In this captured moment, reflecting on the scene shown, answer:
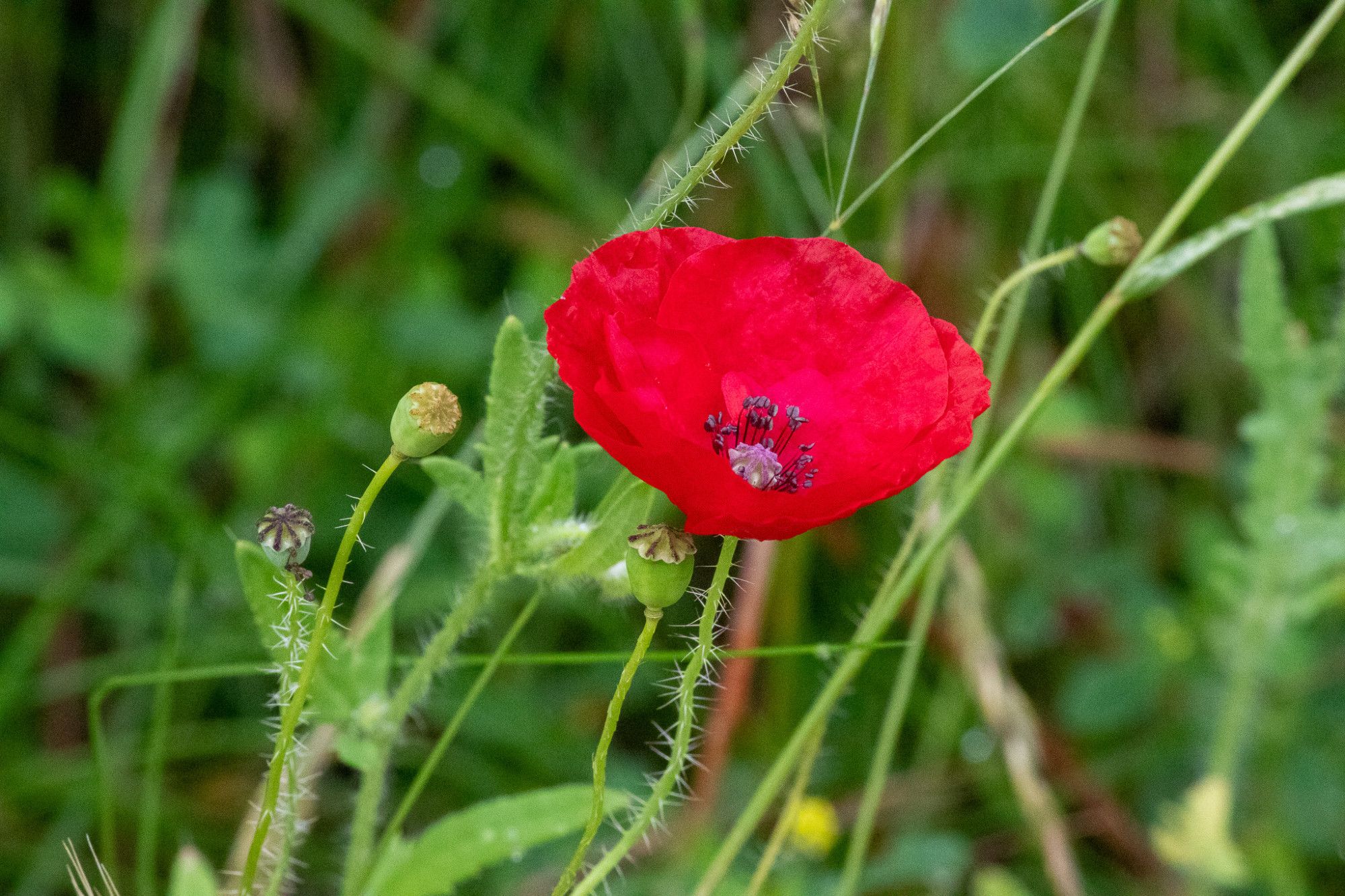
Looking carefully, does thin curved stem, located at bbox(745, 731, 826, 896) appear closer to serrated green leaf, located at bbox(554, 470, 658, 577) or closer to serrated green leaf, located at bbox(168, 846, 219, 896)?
serrated green leaf, located at bbox(554, 470, 658, 577)

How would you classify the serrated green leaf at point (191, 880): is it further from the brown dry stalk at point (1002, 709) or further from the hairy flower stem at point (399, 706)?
the brown dry stalk at point (1002, 709)

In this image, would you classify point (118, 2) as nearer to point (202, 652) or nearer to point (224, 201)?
point (224, 201)

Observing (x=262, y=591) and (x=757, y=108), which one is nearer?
(x=757, y=108)

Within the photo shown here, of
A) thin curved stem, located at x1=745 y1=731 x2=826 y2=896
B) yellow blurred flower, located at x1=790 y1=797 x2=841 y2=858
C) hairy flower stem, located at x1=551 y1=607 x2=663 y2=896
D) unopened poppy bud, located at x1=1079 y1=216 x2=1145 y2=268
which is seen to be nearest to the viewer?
hairy flower stem, located at x1=551 y1=607 x2=663 y2=896

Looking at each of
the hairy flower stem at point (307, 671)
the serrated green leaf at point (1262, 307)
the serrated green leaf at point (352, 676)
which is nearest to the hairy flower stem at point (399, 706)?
the serrated green leaf at point (352, 676)

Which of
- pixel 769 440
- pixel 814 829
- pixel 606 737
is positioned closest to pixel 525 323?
pixel 814 829

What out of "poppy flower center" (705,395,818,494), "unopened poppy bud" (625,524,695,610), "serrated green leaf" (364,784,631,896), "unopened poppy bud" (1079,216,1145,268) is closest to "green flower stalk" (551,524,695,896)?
"unopened poppy bud" (625,524,695,610)

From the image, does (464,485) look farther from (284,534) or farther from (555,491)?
(284,534)
